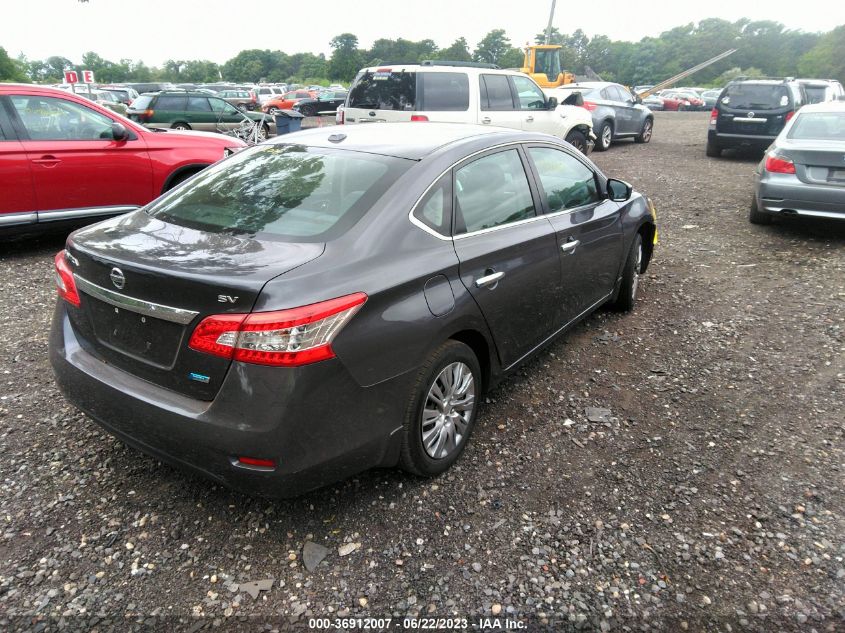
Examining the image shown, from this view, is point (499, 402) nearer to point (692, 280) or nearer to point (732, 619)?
point (732, 619)

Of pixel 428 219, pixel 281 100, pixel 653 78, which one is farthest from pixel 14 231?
pixel 653 78

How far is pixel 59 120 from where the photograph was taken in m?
6.41

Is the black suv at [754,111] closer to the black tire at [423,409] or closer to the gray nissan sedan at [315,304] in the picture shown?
the gray nissan sedan at [315,304]

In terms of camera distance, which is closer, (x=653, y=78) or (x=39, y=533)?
(x=39, y=533)

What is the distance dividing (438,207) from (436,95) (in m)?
7.11

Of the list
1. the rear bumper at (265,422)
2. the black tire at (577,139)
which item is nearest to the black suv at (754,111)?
the black tire at (577,139)

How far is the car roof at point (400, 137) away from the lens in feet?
10.7

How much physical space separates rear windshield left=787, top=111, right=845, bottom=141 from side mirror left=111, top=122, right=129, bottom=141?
775 centimetres

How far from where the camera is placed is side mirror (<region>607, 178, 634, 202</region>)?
4504 millimetres

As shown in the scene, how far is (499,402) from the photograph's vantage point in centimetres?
389

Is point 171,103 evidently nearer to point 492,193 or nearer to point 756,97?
point 756,97

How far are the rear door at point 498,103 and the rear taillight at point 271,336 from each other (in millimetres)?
8383

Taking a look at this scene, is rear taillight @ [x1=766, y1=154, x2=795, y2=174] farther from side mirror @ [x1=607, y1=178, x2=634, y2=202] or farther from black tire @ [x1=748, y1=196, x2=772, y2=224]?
side mirror @ [x1=607, y1=178, x2=634, y2=202]

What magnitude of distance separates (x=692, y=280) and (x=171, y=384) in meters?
5.20
